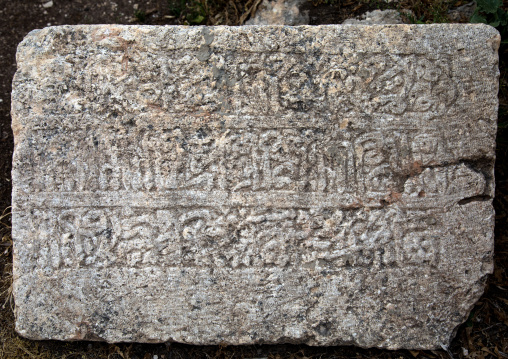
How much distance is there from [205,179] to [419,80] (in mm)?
1172

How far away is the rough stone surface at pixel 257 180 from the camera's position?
79.4 inches

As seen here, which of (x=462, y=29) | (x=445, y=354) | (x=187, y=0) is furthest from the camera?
(x=187, y=0)

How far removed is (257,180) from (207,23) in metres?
1.36

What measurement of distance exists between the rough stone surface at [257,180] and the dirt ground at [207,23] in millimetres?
245

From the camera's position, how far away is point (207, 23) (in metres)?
2.81

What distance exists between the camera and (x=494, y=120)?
A: 203cm

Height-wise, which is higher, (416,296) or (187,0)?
(187,0)

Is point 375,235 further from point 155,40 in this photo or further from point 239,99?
point 155,40

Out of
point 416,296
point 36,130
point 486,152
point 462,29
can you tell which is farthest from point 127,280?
point 462,29

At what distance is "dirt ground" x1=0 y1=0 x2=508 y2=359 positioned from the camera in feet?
7.55

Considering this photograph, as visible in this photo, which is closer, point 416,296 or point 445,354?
point 416,296

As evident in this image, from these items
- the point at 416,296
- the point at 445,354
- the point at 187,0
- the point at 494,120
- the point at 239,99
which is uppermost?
the point at 187,0

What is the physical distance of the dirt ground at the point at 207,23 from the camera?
230cm

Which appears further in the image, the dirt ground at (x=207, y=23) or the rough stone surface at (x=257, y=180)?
the dirt ground at (x=207, y=23)
